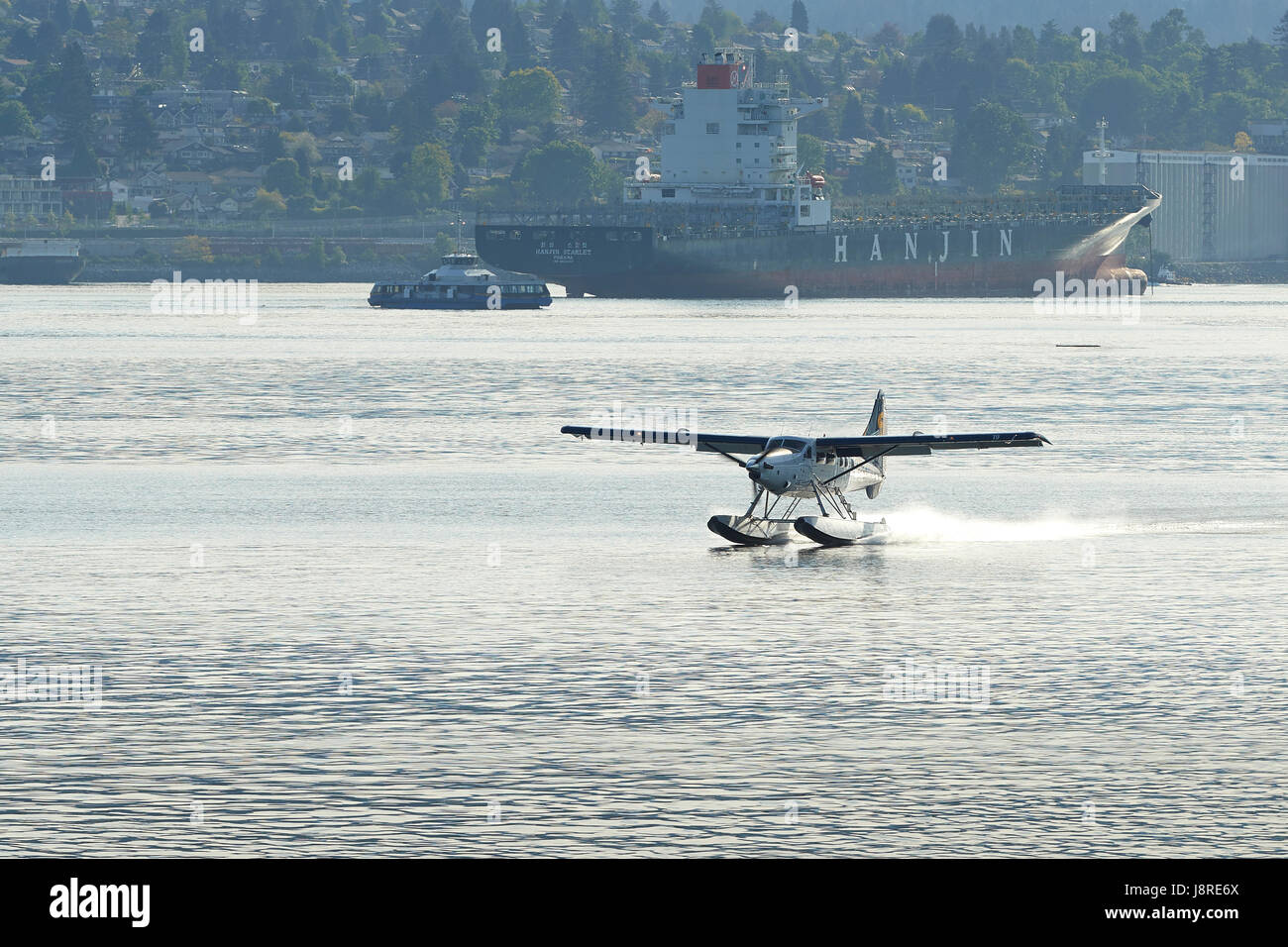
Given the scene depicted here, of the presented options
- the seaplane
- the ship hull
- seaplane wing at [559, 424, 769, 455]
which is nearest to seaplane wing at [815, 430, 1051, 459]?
the seaplane

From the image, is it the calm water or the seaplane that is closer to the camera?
the calm water

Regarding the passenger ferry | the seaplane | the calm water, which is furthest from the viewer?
the passenger ferry

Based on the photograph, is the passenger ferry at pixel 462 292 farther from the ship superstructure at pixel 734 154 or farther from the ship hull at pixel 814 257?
the ship superstructure at pixel 734 154

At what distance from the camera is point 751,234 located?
17662 centimetres

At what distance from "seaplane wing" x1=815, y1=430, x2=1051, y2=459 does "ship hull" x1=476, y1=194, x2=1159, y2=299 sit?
135 m

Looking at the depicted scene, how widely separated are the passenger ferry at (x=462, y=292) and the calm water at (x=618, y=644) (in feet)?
349

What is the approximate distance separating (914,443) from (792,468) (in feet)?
10.6

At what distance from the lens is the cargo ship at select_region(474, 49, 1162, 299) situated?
17588 cm

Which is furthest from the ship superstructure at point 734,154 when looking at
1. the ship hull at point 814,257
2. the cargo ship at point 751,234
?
the ship hull at point 814,257

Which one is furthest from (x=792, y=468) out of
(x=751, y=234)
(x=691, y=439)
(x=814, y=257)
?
(x=814, y=257)

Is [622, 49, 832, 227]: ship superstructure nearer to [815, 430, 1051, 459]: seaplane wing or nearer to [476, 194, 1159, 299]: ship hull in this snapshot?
[476, 194, 1159, 299]: ship hull
